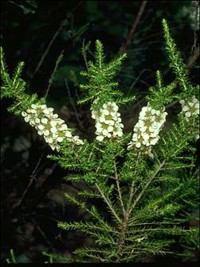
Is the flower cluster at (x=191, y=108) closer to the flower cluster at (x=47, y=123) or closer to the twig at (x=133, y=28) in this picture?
the flower cluster at (x=47, y=123)

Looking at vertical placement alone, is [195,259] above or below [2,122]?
below

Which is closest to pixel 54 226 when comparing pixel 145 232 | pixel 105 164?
pixel 145 232

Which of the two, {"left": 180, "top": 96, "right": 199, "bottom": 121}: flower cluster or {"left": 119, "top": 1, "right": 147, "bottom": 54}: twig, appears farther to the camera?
{"left": 119, "top": 1, "right": 147, "bottom": 54}: twig

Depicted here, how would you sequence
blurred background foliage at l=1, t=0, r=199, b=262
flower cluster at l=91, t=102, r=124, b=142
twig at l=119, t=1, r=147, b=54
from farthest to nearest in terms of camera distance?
twig at l=119, t=1, r=147, b=54 < blurred background foliage at l=1, t=0, r=199, b=262 < flower cluster at l=91, t=102, r=124, b=142

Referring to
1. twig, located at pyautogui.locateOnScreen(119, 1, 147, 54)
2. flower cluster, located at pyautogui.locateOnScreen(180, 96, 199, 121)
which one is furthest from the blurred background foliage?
flower cluster, located at pyautogui.locateOnScreen(180, 96, 199, 121)

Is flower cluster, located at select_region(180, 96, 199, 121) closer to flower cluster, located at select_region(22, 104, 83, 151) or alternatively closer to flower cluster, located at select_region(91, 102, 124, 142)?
flower cluster, located at select_region(91, 102, 124, 142)

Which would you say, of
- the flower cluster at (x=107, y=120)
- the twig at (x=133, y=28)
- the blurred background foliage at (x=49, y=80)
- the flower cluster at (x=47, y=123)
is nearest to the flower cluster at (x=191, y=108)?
the flower cluster at (x=107, y=120)

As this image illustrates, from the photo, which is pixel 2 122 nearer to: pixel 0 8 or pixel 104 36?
pixel 0 8
